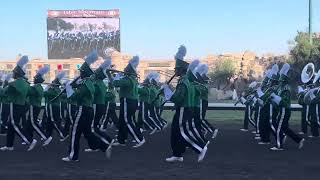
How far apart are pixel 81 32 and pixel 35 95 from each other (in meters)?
62.9

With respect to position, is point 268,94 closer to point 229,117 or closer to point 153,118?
point 153,118

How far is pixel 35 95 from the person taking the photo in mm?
14578

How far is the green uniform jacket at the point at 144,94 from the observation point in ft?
59.1

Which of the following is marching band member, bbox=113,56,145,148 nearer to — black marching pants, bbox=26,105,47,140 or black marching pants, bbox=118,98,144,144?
black marching pants, bbox=118,98,144,144

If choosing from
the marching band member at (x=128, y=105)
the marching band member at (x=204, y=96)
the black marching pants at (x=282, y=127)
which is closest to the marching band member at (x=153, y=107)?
the marching band member at (x=204, y=96)

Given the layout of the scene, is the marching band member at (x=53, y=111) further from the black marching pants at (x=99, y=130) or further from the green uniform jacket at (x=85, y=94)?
the green uniform jacket at (x=85, y=94)

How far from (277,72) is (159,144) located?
3.52 metres

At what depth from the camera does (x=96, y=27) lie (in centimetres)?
7525

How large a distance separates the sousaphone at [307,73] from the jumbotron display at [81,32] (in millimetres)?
55522

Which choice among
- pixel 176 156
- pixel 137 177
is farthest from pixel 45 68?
pixel 137 177

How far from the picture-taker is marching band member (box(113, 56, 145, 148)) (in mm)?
14352

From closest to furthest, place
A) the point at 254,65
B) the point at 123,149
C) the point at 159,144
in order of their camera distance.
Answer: the point at 123,149
the point at 159,144
the point at 254,65

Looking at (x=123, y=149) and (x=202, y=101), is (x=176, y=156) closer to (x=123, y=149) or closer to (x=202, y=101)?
(x=123, y=149)

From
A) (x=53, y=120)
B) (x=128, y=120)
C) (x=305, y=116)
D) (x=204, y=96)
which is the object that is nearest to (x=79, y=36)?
(x=305, y=116)
